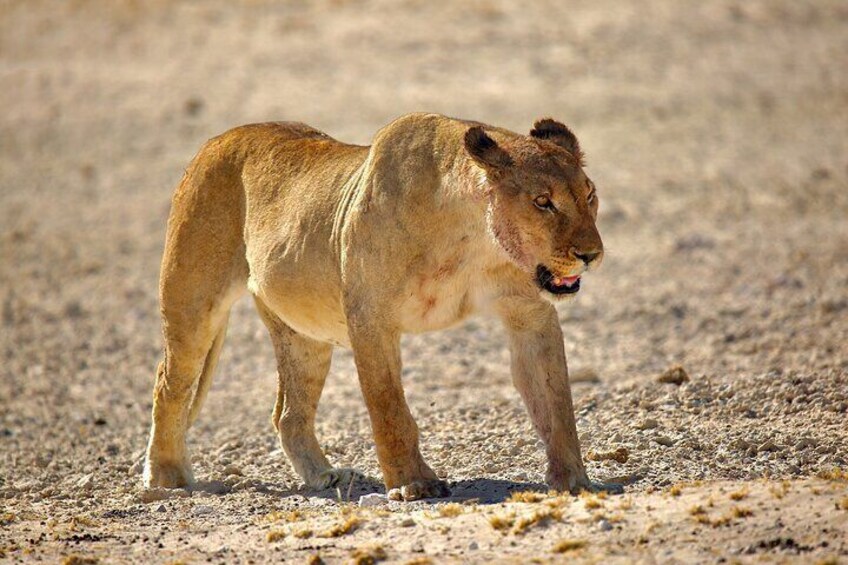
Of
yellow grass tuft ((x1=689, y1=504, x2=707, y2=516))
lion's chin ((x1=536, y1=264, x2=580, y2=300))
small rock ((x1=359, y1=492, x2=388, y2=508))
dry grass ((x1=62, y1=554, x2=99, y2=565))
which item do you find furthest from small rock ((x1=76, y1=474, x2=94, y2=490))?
yellow grass tuft ((x1=689, y1=504, x2=707, y2=516))

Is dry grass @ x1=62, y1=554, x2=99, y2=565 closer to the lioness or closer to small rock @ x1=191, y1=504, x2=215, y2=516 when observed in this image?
small rock @ x1=191, y1=504, x2=215, y2=516

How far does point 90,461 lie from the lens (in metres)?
10.6

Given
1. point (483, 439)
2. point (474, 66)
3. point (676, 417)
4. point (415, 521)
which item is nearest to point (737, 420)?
point (676, 417)

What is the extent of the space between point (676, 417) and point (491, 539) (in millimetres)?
2769

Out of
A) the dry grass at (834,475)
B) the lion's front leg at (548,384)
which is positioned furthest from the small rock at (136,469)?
the dry grass at (834,475)

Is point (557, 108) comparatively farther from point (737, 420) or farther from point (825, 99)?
point (737, 420)

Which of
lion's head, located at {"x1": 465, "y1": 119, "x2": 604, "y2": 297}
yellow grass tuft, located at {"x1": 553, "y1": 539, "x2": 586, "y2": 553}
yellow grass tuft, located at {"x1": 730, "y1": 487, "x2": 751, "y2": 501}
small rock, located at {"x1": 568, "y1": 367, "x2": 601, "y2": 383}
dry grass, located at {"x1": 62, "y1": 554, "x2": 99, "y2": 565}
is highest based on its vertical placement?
lion's head, located at {"x1": 465, "y1": 119, "x2": 604, "y2": 297}

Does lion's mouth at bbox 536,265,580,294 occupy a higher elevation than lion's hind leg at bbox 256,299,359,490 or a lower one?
higher

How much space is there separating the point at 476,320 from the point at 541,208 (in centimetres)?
736

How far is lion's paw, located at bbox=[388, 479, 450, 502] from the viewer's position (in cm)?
783

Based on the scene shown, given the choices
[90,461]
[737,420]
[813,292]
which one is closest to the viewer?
[737,420]

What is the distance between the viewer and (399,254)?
7.86m

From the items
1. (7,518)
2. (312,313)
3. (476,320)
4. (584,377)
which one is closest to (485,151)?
(312,313)

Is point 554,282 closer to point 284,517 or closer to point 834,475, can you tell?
point 834,475
